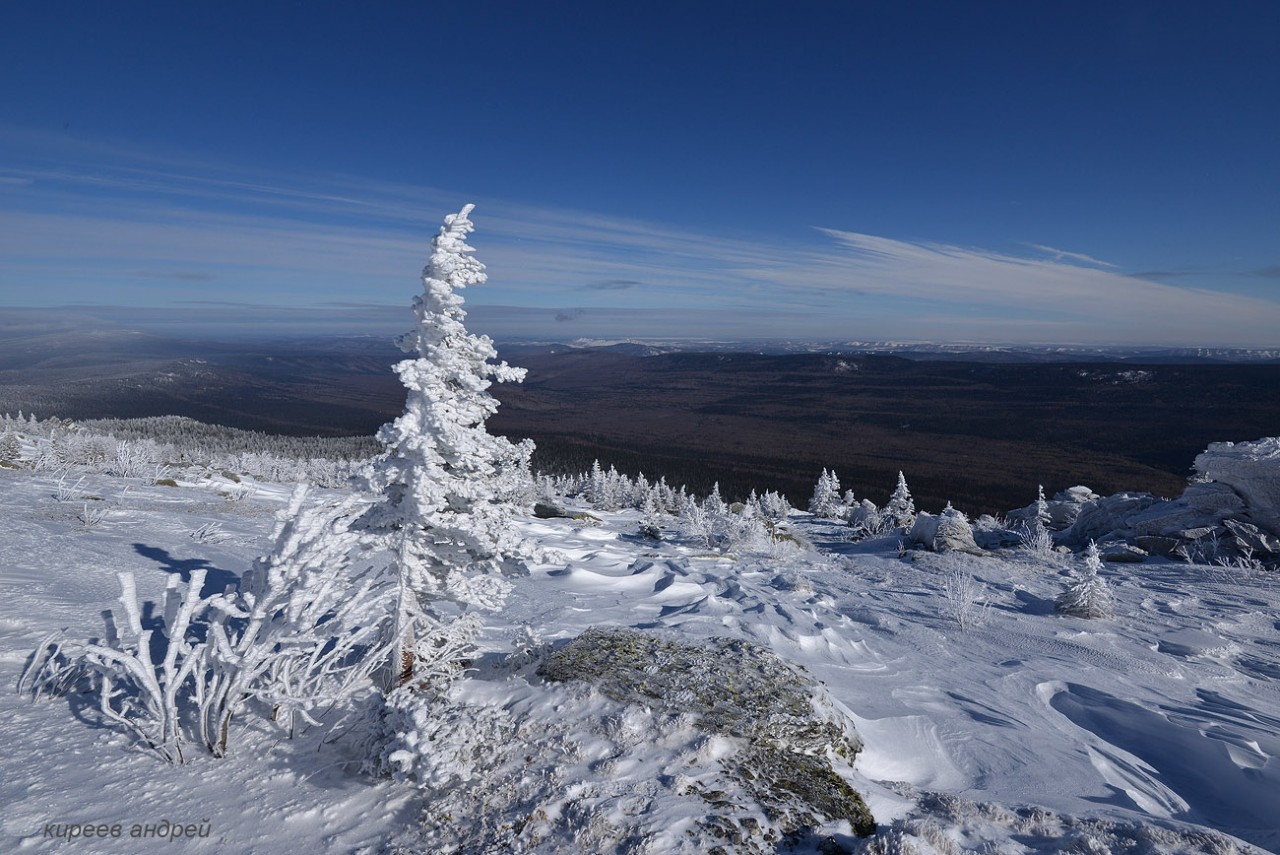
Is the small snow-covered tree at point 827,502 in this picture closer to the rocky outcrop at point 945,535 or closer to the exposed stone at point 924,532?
the exposed stone at point 924,532

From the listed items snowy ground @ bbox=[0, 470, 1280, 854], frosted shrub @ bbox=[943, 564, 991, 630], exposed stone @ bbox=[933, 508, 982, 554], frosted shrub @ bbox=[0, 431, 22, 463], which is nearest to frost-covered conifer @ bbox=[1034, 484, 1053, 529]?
exposed stone @ bbox=[933, 508, 982, 554]

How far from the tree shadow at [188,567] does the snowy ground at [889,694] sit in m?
0.08

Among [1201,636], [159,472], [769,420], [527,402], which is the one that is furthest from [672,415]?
[1201,636]

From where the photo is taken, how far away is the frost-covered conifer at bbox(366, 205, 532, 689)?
5477 mm

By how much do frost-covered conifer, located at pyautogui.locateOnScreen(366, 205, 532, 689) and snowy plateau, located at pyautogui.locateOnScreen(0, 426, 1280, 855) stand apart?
517 millimetres

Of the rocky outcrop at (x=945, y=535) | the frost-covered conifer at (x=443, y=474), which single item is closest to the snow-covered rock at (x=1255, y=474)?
the rocky outcrop at (x=945, y=535)

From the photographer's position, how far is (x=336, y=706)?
5.28m

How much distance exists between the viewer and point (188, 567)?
34.9 ft

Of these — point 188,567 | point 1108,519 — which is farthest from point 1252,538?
point 188,567

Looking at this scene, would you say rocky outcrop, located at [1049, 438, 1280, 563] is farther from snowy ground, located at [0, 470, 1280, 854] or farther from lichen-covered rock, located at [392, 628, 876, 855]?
lichen-covered rock, located at [392, 628, 876, 855]

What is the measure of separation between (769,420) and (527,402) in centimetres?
7596

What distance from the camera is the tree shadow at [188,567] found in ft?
32.5

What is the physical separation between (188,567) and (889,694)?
11.9m

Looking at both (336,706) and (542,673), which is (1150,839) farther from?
(336,706)
